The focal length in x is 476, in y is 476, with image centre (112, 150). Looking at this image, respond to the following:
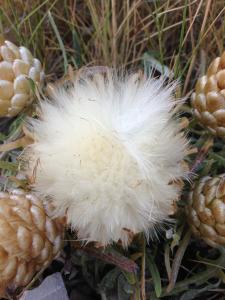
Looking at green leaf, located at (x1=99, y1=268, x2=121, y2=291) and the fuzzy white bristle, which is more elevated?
the fuzzy white bristle

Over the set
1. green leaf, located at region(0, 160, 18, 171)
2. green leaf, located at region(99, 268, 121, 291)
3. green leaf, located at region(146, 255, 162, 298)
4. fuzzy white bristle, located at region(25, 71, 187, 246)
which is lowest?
green leaf, located at region(99, 268, 121, 291)

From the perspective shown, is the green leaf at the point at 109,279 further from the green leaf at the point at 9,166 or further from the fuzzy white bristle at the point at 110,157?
the green leaf at the point at 9,166

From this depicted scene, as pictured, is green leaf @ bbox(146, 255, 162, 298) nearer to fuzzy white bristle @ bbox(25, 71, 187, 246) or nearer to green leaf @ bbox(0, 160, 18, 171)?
fuzzy white bristle @ bbox(25, 71, 187, 246)

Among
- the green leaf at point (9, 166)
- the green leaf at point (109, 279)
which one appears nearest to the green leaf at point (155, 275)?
the green leaf at point (109, 279)

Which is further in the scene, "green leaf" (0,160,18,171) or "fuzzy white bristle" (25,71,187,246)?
"green leaf" (0,160,18,171)

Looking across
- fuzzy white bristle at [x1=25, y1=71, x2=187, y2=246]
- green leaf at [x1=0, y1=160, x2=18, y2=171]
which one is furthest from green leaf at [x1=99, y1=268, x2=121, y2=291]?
green leaf at [x1=0, y1=160, x2=18, y2=171]

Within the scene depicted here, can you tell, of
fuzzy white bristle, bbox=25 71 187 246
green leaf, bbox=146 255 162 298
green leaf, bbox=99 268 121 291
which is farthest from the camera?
green leaf, bbox=99 268 121 291

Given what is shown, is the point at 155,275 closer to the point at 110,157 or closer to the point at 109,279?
the point at 109,279

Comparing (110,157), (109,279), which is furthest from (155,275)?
(110,157)
